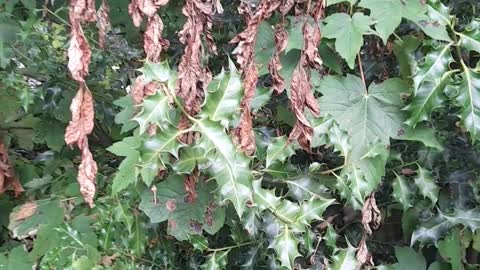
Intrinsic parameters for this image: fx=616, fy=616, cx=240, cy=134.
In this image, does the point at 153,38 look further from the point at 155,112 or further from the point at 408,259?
the point at 408,259

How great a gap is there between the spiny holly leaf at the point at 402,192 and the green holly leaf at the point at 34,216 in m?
0.86

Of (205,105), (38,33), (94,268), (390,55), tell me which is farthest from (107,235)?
(390,55)

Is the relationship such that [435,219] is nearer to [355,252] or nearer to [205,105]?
[355,252]

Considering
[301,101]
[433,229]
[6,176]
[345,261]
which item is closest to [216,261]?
[345,261]

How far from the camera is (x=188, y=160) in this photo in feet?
3.43

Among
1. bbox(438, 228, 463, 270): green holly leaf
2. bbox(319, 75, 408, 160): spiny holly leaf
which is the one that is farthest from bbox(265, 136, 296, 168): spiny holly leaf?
bbox(438, 228, 463, 270): green holly leaf

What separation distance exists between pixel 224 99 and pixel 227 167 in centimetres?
12

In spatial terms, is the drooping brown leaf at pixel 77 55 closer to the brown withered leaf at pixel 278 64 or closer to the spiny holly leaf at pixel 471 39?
the brown withered leaf at pixel 278 64

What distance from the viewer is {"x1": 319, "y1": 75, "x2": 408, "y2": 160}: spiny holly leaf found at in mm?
1201

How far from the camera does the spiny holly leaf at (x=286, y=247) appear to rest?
105 centimetres

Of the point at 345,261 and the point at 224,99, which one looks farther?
the point at 345,261

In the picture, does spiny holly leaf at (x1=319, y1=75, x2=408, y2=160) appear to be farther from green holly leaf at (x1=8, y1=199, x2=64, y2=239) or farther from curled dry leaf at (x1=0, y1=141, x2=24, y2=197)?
curled dry leaf at (x1=0, y1=141, x2=24, y2=197)

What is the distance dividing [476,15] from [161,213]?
0.85 m

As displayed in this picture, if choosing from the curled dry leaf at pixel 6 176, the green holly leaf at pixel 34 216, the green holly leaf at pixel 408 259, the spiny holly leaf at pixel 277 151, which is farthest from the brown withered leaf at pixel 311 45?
the curled dry leaf at pixel 6 176
